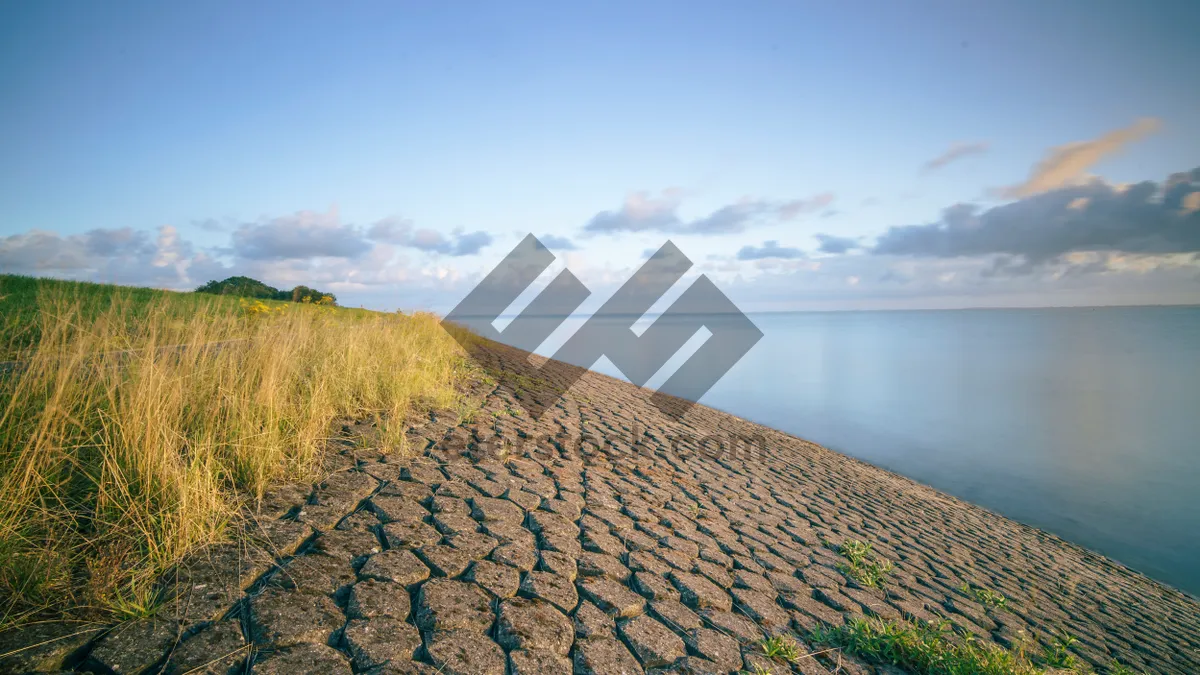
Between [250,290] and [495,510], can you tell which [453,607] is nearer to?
[495,510]

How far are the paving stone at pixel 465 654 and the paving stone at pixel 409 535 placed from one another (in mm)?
827

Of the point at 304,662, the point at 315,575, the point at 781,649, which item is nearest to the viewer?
the point at 304,662

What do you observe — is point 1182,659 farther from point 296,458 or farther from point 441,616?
point 296,458

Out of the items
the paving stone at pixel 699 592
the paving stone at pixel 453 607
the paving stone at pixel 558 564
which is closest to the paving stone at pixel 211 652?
the paving stone at pixel 453 607

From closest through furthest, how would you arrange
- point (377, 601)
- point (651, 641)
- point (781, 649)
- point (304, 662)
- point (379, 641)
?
point (304, 662) < point (379, 641) < point (377, 601) < point (651, 641) < point (781, 649)

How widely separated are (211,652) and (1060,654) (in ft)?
19.2

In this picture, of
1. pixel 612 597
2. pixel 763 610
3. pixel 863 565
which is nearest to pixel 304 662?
pixel 612 597

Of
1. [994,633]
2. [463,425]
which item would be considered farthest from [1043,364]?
[463,425]

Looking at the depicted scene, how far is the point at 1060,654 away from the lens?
13.1 feet

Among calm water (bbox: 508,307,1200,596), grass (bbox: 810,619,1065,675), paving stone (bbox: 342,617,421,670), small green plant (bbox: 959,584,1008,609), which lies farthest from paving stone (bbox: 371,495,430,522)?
calm water (bbox: 508,307,1200,596)

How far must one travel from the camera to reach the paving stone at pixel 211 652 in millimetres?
2096

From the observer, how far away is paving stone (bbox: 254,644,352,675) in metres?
2.15

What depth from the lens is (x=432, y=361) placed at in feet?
25.9

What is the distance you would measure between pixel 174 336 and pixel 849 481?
1084 cm
